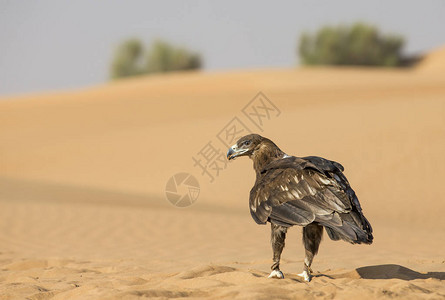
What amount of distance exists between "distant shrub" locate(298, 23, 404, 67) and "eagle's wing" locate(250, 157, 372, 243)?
65.2m

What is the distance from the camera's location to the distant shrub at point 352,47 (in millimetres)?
70075

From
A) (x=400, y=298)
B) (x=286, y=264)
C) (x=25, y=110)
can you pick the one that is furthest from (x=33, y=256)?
(x=25, y=110)

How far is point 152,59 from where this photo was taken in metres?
84.6

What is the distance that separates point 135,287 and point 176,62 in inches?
3084

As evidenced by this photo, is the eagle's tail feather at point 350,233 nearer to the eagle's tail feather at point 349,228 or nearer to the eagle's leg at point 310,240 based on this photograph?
the eagle's tail feather at point 349,228

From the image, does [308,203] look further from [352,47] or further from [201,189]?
[352,47]

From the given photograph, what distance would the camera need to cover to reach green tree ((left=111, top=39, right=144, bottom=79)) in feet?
280

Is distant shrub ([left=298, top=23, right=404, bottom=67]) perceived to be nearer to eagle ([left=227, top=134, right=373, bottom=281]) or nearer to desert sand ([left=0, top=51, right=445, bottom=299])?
desert sand ([left=0, top=51, right=445, bottom=299])

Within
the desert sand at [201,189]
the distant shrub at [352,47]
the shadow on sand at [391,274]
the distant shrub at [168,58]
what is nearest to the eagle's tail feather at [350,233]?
the desert sand at [201,189]

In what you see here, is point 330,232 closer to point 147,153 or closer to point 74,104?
point 147,153

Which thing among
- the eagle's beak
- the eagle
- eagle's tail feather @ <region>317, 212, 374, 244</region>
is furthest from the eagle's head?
eagle's tail feather @ <region>317, 212, 374, 244</region>

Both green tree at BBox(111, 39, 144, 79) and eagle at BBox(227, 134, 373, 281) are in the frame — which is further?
green tree at BBox(111, 39, 144, 79)

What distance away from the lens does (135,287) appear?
602 cm

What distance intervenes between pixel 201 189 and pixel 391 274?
42.8 feet
